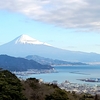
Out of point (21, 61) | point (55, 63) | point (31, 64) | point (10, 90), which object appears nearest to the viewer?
point (10, 90)

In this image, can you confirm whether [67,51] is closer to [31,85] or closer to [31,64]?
[31,64]

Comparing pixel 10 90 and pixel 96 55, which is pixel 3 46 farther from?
pixel 10 90

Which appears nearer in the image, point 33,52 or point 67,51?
point 33,52

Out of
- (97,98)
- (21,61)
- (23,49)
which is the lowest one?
(97,98)

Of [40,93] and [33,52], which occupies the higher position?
[33,52]

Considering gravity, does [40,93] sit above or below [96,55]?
below

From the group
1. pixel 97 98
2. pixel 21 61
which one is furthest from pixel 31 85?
pixel 21 61

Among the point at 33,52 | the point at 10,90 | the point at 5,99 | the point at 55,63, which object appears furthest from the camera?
the point at 33,52

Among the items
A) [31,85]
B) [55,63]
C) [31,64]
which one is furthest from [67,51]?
[31,85]

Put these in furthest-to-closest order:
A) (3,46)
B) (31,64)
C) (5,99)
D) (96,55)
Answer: (96,55), (3,46), (31,64), (5,99)
